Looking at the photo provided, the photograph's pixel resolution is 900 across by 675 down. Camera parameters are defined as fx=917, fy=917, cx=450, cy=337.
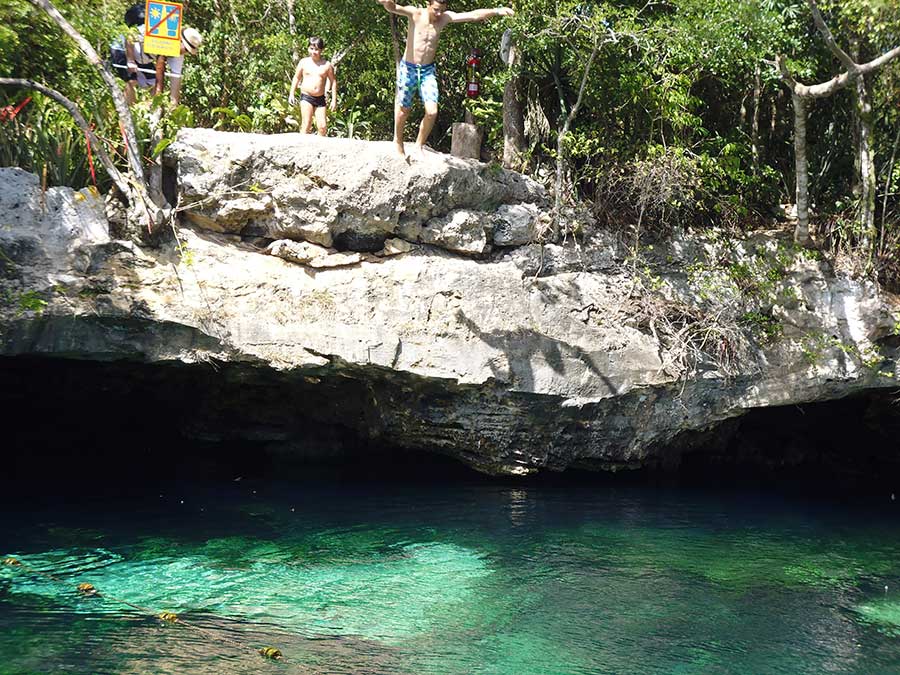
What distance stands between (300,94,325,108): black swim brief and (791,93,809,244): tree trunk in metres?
6.26

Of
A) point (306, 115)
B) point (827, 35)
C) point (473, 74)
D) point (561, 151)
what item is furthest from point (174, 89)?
point (827, 35)

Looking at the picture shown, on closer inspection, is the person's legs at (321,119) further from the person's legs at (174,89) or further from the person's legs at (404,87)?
the person's legs at (174,89)

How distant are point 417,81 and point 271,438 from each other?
6663mm

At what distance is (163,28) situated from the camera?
11078 millimetres

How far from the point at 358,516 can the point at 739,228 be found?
689 centimetres

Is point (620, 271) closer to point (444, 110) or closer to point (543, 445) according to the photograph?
point (543, 445)

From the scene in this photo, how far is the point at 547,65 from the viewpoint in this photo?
43.0ft

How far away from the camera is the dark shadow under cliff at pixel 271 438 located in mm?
13789

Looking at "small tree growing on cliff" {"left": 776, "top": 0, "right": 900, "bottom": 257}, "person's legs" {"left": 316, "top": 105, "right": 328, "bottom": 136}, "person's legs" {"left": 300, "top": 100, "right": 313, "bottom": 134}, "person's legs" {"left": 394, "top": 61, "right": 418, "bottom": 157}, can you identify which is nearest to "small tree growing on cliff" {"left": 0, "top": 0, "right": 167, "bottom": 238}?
"person's legs" {"left": 300, "top": 100, "right": 313, "bottom": 134}

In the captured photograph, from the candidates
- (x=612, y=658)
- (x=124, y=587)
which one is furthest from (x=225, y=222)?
(x=612, y=658)

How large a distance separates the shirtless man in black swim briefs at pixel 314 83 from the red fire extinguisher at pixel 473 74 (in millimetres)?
2032

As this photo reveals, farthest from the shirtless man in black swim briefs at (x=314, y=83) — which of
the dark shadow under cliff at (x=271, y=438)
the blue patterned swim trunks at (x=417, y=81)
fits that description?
the dark shadow under cliff at (x=271, y=438)

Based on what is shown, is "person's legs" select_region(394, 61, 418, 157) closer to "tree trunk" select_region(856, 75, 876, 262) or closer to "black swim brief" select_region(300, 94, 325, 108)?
"black swim brief" select_region(300, 94, 325, 108)

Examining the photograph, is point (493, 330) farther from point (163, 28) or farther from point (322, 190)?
point (163, 28)
